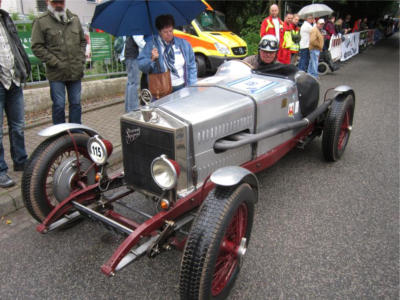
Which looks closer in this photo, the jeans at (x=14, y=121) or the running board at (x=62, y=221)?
the running board at (x=62, y=221)

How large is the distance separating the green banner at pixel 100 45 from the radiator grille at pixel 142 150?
485 centimetres

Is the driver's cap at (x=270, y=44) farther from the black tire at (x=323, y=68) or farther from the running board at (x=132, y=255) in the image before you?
the black tire at (x=323, y=68)

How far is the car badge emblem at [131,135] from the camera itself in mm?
2533

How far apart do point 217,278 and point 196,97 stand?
58.2 inches

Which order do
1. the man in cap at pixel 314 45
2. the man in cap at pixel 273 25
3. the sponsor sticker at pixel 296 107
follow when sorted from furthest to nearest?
the man in cap at pixel 314 45 < the man in cap at pixel 273 25 < the sponsor sticker at pixel 296 107

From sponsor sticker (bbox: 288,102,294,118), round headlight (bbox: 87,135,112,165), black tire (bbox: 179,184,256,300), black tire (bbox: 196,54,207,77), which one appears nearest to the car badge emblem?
round headlight (bbox: 87,135,112,165)

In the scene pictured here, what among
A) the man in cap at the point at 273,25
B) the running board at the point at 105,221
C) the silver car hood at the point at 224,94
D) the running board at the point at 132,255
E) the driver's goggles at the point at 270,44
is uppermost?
the man in cap at the point at 273,25

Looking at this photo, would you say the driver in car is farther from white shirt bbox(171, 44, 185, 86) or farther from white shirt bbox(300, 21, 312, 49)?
white shirt bbox(300, 21, 312, 49)

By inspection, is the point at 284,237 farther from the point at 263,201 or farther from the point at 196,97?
the point at 196,97

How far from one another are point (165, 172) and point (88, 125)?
3.57m

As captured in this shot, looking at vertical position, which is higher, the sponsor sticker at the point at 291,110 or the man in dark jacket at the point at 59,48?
the man in dark jacket at the point at 59,48

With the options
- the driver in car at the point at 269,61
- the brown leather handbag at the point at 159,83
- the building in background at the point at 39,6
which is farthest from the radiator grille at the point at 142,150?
the building in background at the point at 39,6

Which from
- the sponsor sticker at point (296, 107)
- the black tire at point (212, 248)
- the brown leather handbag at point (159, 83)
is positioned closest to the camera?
the black tire at point (212, 248)

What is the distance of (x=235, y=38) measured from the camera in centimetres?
998
